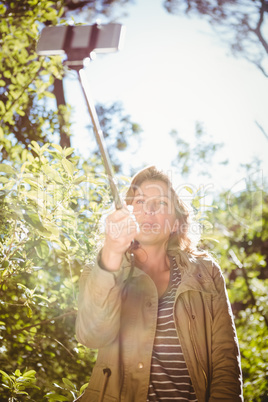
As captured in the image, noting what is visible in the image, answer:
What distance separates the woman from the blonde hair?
342 mm

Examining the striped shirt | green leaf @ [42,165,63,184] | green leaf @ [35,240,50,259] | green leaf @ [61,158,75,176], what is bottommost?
the striped shirt

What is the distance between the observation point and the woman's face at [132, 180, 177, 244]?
6.64 ft

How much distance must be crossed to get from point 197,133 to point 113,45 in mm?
3125

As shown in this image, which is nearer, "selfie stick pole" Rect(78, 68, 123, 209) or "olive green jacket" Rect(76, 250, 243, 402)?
"selfie stick pole" Rect(78, 68, 123, 209)

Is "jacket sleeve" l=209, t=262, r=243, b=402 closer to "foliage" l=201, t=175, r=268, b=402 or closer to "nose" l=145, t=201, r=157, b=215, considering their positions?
"nose" l=145, t=201, r=157, b=215

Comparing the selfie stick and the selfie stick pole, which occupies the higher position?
the selfie stick

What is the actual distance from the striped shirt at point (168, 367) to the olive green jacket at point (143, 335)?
4 centimetres

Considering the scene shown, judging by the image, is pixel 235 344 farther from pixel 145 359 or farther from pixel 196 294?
pixel 145 359

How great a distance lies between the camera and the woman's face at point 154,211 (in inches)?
79.7

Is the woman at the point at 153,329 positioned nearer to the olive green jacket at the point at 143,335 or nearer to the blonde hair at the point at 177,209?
the olive green jacket at the point at 143,335

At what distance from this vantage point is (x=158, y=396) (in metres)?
1.50

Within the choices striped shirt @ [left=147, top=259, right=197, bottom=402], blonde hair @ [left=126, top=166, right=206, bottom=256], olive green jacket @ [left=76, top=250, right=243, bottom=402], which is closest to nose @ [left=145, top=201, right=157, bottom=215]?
blonde hair @ [left=126, top=166, right=206, bottom=256]

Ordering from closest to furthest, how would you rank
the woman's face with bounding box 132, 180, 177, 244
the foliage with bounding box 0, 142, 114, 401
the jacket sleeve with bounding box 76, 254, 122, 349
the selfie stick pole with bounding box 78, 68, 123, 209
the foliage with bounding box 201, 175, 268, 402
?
the selfie stick pole with bounding box 78, 68, 123, 209 → the jacket sleeve with bounding box 76, 254, 122, 349 → the foliage with bounding box 0, 142, 114, 401 → the woman's face with bounding box 132, 180, 177, 244 → the foliage with bounding box 201, 175, 268, 402

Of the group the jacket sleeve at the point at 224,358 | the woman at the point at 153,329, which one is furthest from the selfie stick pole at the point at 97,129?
the jacket sleeve at the point at 224,358
